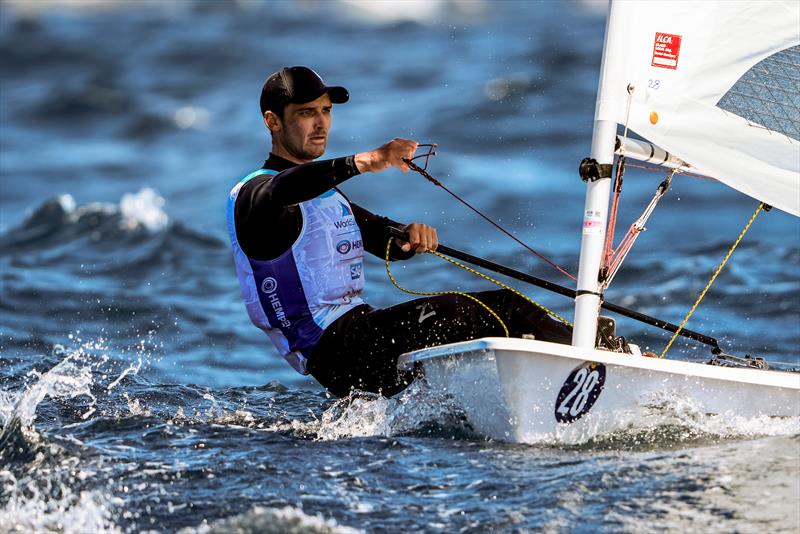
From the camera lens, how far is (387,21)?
27078 millimetres

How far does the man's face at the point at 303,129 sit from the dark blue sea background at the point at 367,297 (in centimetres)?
91

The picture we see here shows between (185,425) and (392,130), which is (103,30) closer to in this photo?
(392,130)

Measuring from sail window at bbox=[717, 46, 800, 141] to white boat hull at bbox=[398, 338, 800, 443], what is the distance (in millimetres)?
851

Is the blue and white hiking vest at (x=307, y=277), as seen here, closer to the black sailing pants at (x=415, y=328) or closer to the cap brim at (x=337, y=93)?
the black sailing pants at (x=415, y=328)

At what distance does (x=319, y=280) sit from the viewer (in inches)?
161

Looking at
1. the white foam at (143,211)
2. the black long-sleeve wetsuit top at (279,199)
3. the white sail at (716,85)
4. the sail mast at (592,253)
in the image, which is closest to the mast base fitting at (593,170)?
the sail mast at (592,253)

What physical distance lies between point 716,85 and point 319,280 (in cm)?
148

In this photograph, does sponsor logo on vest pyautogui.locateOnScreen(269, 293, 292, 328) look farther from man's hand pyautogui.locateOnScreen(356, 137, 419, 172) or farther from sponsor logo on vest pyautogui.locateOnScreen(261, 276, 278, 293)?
man's hand pyautogui.locateOnScreen(356, 137, 419, 172)

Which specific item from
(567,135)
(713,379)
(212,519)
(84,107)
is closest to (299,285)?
(212,519)

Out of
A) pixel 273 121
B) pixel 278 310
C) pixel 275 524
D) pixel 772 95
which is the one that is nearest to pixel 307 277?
pixel 278 310

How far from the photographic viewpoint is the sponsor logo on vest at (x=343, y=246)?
414cm

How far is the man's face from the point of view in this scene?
13.9ft

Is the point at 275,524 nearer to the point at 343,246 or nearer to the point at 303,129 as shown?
the point at 343,246

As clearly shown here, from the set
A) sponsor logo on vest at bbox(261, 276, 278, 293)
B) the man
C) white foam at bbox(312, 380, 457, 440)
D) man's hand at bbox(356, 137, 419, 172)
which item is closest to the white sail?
man's hand at bbox(356, 137, 419, 172)
